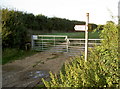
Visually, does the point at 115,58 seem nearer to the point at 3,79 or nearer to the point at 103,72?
the point at 103,72

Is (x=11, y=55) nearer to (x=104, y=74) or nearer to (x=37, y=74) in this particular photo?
(x=37, y=74)

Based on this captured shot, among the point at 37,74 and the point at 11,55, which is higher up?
the point at 11,55

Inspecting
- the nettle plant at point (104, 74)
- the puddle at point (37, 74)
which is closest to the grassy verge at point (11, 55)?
the puddle at point (37, 74)

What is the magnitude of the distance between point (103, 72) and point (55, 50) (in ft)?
24.9

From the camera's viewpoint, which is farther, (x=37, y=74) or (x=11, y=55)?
(x=11, y=55)

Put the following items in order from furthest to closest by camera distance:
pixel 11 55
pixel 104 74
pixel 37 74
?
1. pixel 11 55
2. pixel 37 74
3. pixel 104 74

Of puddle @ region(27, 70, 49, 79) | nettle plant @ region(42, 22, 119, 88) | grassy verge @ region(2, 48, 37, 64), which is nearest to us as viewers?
nettle plant @ region(42, 22, 119, 88)

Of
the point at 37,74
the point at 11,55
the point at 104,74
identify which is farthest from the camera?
the point at 11,55

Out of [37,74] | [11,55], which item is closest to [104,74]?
[37,74]

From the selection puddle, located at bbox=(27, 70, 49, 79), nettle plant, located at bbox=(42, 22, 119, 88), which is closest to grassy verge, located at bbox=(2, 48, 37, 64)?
puddle, located at bbox=(27, 70, 49, 79)

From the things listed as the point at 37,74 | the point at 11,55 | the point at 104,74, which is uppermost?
the point at 104,74

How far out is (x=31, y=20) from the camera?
15.8m

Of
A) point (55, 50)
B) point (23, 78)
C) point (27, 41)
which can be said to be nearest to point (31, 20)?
point (27, 41)

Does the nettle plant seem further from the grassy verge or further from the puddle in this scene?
the grassy verge
